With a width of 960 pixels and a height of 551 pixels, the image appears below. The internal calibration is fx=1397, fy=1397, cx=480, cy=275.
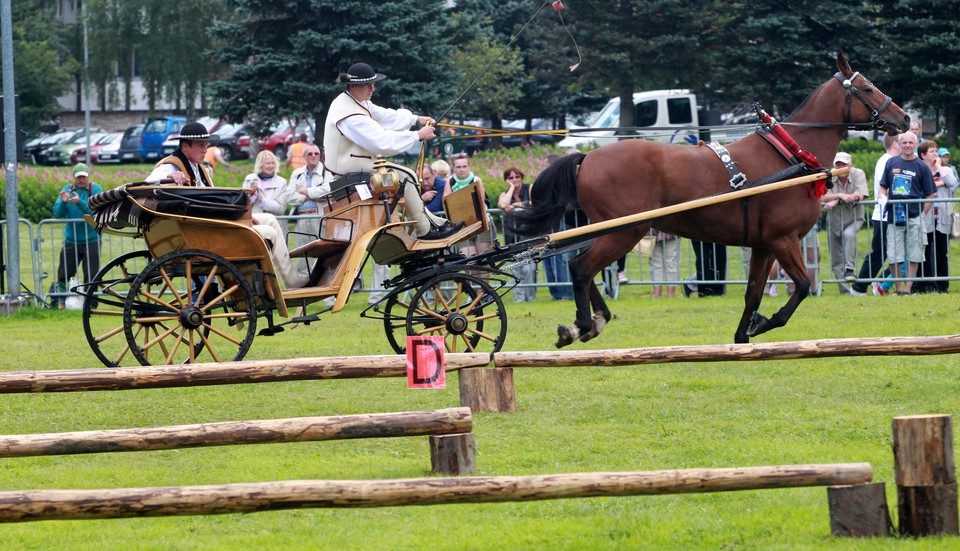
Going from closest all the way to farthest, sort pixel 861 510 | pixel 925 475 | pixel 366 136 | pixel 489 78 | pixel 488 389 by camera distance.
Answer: pixel 925 475 → pixel 861 510 → pixel 488 389 → pixel 366 136 → pixel 489 78

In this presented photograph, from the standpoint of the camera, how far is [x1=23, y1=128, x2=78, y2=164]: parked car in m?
49.1

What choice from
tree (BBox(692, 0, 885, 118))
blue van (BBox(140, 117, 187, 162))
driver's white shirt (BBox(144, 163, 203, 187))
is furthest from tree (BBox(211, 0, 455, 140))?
driver's white shirt (BBox(144, 163, 203, 187))

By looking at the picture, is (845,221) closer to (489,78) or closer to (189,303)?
(189,303)

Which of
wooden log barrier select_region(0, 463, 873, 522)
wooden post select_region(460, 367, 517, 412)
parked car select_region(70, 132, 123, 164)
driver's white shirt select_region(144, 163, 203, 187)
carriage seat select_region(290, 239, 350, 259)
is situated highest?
parked car select_region(70, 132, 123, 164)

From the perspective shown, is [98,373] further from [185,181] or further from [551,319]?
[551,319]

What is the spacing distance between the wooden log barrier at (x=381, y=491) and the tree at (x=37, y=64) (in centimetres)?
4823

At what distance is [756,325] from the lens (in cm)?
1136

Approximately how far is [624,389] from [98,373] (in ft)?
13.0

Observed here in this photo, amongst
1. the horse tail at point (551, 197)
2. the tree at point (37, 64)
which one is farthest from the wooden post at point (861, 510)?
the tree at point (37, 64)

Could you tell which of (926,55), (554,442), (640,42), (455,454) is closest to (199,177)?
(554,442)

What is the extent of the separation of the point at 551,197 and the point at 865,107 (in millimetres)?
2678

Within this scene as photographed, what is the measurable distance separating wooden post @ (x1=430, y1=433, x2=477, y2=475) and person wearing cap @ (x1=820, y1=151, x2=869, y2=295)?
9.29 metres

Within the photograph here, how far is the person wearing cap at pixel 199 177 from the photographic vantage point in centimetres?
1047

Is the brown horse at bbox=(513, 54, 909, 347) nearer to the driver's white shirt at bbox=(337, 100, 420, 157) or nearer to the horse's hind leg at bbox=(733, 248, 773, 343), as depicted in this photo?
the horse's hind leg at bbox=(733, 248, 773, 343)
